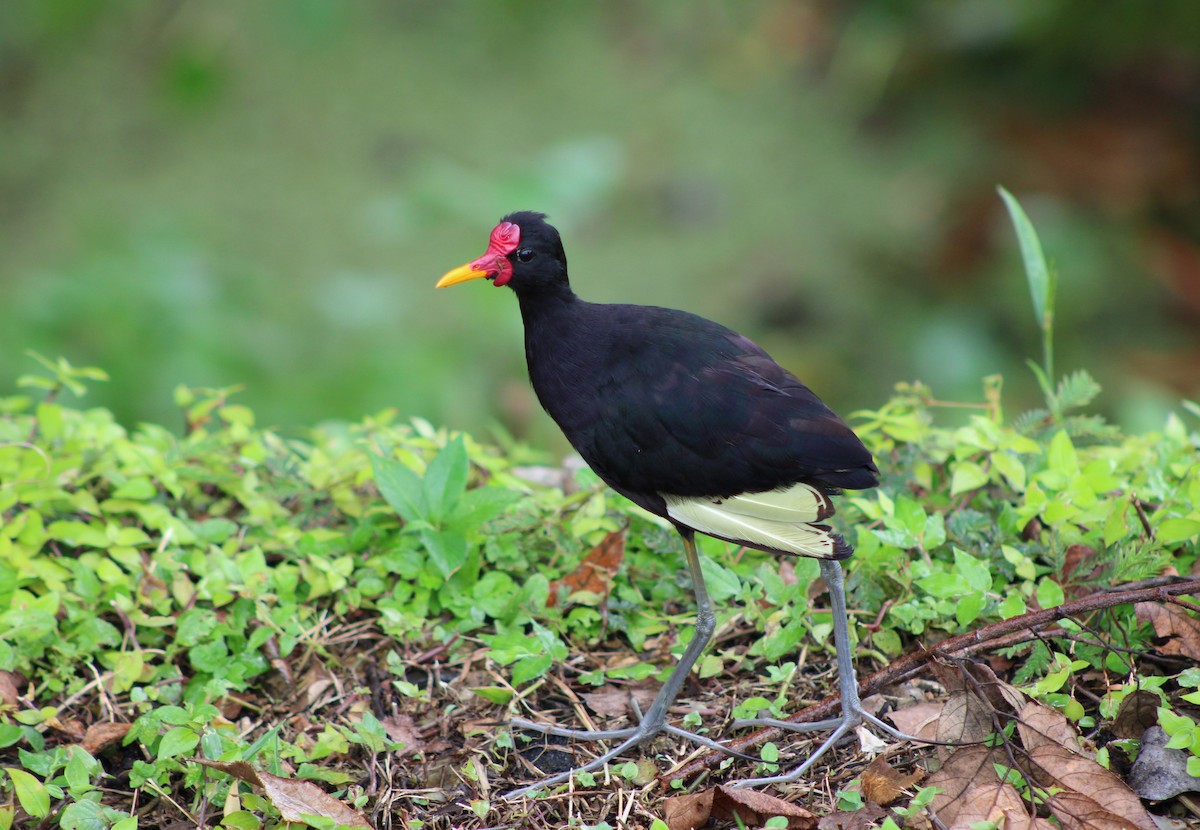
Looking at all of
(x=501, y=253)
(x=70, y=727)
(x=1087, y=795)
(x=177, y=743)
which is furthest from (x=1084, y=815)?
(x=70, y=727)

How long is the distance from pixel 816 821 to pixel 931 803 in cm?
18

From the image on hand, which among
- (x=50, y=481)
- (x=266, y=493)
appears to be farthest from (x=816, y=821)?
(x=50, y=481)

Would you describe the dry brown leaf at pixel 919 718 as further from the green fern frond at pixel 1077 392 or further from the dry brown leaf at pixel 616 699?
the green fern frond at pixel 1077 392

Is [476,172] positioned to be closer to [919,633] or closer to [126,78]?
[126,78]

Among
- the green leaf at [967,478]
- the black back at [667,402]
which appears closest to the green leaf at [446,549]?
the black back at [667,402]

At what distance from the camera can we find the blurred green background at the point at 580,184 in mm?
4281

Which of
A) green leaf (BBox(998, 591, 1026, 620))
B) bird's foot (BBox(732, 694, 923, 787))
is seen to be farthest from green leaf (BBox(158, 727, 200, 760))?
green leaf (BBox(998, 591, 1026, 620))

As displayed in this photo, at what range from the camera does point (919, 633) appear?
7.32 ft

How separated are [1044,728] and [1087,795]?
0.42 ft

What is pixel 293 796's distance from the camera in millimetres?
1948

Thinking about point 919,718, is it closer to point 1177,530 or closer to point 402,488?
point 1177,530

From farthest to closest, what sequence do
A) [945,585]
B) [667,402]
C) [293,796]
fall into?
[945,585] → [667,402] → [293,796]

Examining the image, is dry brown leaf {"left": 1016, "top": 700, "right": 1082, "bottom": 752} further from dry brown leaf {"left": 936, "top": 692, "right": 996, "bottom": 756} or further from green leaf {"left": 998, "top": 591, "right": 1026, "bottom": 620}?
green leaf {"left": 998, "top": 591, "right": 1026, "bottom": 620}

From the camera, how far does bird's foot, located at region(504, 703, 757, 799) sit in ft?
6.83
